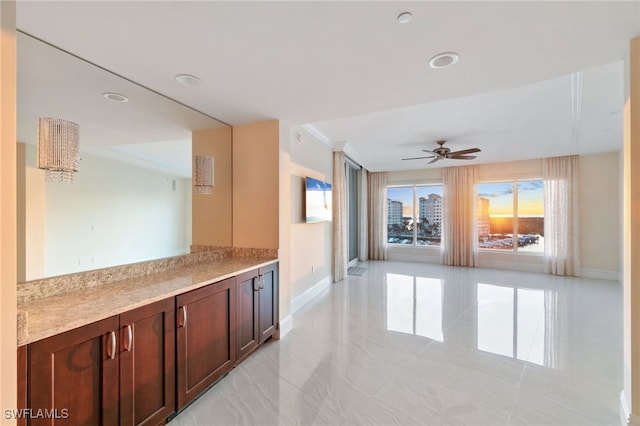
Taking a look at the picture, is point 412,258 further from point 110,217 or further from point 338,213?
point 110,217

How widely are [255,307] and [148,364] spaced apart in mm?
1073

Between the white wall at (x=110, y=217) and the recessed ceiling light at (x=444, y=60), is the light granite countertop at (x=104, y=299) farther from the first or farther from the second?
A: the recessed ceiling light at (x=444, y=60)

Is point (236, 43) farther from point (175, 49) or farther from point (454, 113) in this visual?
point (454, 113)

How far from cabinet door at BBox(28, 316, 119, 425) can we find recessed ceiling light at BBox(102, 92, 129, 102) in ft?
5.74

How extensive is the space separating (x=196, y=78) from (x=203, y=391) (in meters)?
2.41

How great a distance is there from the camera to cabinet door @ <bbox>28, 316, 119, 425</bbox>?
46.4 inches

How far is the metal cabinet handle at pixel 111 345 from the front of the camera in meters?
1.42

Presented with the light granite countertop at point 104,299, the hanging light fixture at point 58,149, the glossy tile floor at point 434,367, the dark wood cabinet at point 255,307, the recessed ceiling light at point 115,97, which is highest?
the recessed ceiling light at point 115,97

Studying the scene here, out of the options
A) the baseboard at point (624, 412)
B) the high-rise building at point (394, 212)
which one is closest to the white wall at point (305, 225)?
the baseboard at point (624, 412)

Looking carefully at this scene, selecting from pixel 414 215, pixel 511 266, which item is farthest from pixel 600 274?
pixel 414 215

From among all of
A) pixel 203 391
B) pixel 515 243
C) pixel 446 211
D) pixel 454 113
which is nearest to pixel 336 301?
pixel 203 391

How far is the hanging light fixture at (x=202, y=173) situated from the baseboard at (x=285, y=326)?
5.60ft

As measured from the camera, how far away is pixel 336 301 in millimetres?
4258

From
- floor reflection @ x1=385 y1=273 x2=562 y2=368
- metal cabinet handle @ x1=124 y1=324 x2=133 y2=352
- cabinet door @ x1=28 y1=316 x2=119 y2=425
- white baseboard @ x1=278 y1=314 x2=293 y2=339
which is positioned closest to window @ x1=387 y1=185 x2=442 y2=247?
floor reflection @ x1=385 y1=273 x2=562 y2=368
